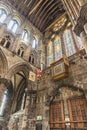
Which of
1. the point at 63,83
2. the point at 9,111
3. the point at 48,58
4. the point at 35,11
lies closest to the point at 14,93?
the point at 9,111

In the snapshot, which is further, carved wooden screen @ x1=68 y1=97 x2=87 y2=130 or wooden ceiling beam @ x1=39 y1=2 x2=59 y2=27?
wooden ceiling beam @ x1=39 y1=2 x2=59 y2=27

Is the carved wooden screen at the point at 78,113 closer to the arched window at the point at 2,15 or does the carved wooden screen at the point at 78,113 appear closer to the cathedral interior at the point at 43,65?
the cathedral interior at the point at 43,65

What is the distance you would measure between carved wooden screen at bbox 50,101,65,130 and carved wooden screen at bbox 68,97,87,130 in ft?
2.16

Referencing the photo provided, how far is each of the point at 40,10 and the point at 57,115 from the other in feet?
45.6

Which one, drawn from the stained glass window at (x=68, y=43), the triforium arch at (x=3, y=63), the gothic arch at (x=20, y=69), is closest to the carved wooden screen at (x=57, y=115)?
the gothic arch at (x=20, y=69)

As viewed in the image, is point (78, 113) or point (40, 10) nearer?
point (78, 113)

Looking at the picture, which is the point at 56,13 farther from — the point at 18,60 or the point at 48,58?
the point at 18,60

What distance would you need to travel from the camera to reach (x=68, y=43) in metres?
11.3

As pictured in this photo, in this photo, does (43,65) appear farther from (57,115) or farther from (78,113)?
(78,113)

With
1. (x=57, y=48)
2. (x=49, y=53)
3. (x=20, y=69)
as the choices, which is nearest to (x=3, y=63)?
(x=20, y=69)

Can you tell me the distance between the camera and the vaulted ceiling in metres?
13.7

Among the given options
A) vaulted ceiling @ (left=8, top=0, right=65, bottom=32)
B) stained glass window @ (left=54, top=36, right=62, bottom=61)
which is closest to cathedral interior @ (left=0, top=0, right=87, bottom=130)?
vaulted ceiling @ (left=8, top=0, right=65, bottom=32)

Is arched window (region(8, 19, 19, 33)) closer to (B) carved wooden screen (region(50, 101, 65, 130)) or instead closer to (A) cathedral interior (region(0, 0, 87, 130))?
(A) cathedral interior (region(0, 0, 87, 130))

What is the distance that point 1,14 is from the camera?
11.2 meters
